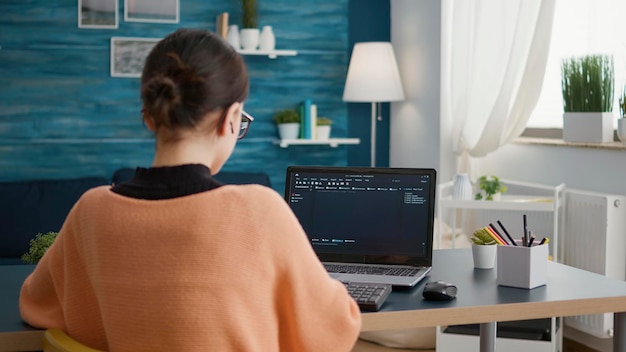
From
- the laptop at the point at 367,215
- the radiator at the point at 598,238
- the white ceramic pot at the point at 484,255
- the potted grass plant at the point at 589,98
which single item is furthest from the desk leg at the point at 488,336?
the potted grass plant at the point at 589,98

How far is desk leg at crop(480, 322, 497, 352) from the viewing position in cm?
247

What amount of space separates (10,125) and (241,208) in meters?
3.71

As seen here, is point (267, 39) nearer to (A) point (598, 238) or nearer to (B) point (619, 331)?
(A) point (598, 238)

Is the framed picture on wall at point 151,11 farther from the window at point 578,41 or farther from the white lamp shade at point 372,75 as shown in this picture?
the window at point 578,41

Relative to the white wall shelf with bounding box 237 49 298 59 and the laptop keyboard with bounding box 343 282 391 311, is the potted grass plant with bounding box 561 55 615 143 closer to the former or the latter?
the white wall shelf with bounding box 237 49 298 59

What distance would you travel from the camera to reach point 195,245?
1.48 m

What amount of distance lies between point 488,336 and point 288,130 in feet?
9.23

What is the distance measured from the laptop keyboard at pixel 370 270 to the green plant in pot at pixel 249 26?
9.33ft

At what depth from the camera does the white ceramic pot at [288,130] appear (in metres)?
5.13

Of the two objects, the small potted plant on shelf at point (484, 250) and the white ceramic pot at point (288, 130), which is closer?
the small potted plant on shelf at point (484, 250)

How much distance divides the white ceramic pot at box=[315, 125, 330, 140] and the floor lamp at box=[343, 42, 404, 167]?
211 mm

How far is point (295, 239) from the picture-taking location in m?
1.53

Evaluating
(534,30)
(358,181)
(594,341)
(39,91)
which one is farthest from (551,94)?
(39,91)

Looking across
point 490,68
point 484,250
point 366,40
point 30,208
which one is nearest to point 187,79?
point 484,250
